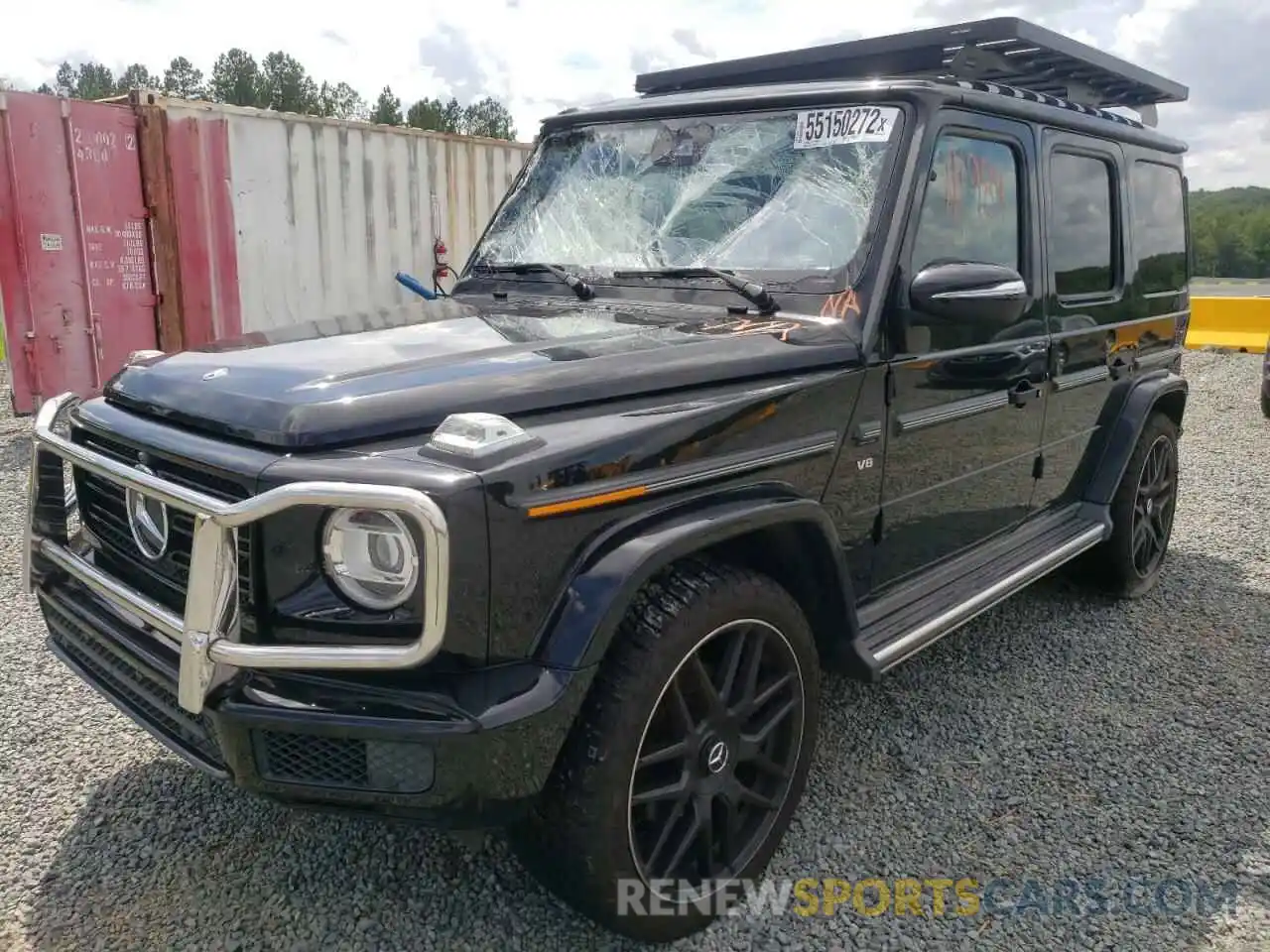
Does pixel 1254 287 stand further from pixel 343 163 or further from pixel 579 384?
pixel 579 384

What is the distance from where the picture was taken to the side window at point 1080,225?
156 inches

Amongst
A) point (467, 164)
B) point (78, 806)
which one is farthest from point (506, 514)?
point (467, 164)

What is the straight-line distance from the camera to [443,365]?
2490 millimetres

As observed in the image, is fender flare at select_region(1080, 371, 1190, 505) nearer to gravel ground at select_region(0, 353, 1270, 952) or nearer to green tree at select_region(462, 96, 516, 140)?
gravel ground at select_region(0, 353, 1270, 952)

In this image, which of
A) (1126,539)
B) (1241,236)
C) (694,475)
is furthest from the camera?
(1241,236)

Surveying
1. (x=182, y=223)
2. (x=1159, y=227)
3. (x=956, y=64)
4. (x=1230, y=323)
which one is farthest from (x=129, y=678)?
(x=1230, y=323)

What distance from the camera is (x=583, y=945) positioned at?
8.07 ft

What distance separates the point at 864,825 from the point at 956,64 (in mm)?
2670

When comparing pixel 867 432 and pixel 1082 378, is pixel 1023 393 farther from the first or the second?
pixel 867 432

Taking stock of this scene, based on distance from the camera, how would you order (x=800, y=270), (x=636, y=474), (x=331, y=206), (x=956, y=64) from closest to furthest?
(x=636, y=474)
(x=800, y=270)
(x=956, y=64)
(x=331, y=206)

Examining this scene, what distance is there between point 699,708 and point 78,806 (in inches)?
76.1

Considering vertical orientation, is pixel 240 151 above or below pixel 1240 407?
above

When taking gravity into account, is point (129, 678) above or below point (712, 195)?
below

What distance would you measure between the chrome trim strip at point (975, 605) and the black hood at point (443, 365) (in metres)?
0.87
